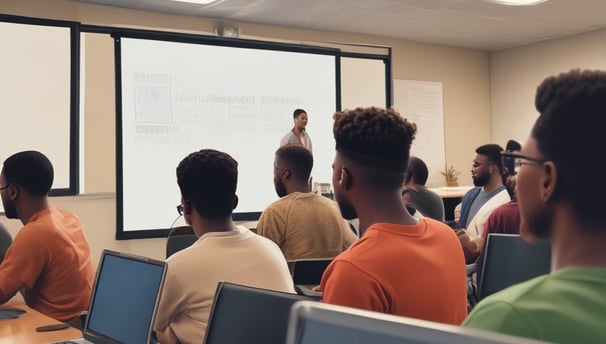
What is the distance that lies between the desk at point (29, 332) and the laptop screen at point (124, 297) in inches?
7.5

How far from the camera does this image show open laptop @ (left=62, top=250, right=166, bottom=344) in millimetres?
1921

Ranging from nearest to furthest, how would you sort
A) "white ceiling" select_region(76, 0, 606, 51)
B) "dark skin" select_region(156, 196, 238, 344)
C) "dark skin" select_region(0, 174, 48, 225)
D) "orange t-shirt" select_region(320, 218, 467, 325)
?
1. "orange t-shirt" select_region(320, 218, 467, 325)
2. "dark skin" select_region(156, 196, 238, 344)
3. "dark skin" select_region(0, 174, 48, 225)
4. "white ceiling" select_region(76, 0, 606, 51)

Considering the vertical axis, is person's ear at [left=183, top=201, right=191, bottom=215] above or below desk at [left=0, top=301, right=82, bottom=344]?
above

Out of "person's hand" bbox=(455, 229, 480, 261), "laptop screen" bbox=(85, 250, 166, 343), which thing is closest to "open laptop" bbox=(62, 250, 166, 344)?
"laptop screen" bbox=(85, 250, 166, 343)

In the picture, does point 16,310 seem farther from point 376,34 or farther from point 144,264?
point 376,34

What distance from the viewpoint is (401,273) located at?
1.52 meters

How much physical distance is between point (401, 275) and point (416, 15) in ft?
18.9

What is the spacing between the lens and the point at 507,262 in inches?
112

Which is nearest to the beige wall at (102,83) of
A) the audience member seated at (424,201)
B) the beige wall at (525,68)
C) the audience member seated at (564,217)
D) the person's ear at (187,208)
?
the beige wall at (525,68)

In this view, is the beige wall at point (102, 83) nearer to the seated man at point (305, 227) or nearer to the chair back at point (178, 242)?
the chair back at point (178, 242)

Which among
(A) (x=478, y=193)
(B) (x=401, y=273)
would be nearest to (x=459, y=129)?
(A) (x=478, y=193)

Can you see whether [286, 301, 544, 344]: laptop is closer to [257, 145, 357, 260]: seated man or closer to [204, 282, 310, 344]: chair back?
[204, 282, 310, 344]: chair back

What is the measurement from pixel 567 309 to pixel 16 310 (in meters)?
2.42

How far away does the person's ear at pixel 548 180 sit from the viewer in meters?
0.96
